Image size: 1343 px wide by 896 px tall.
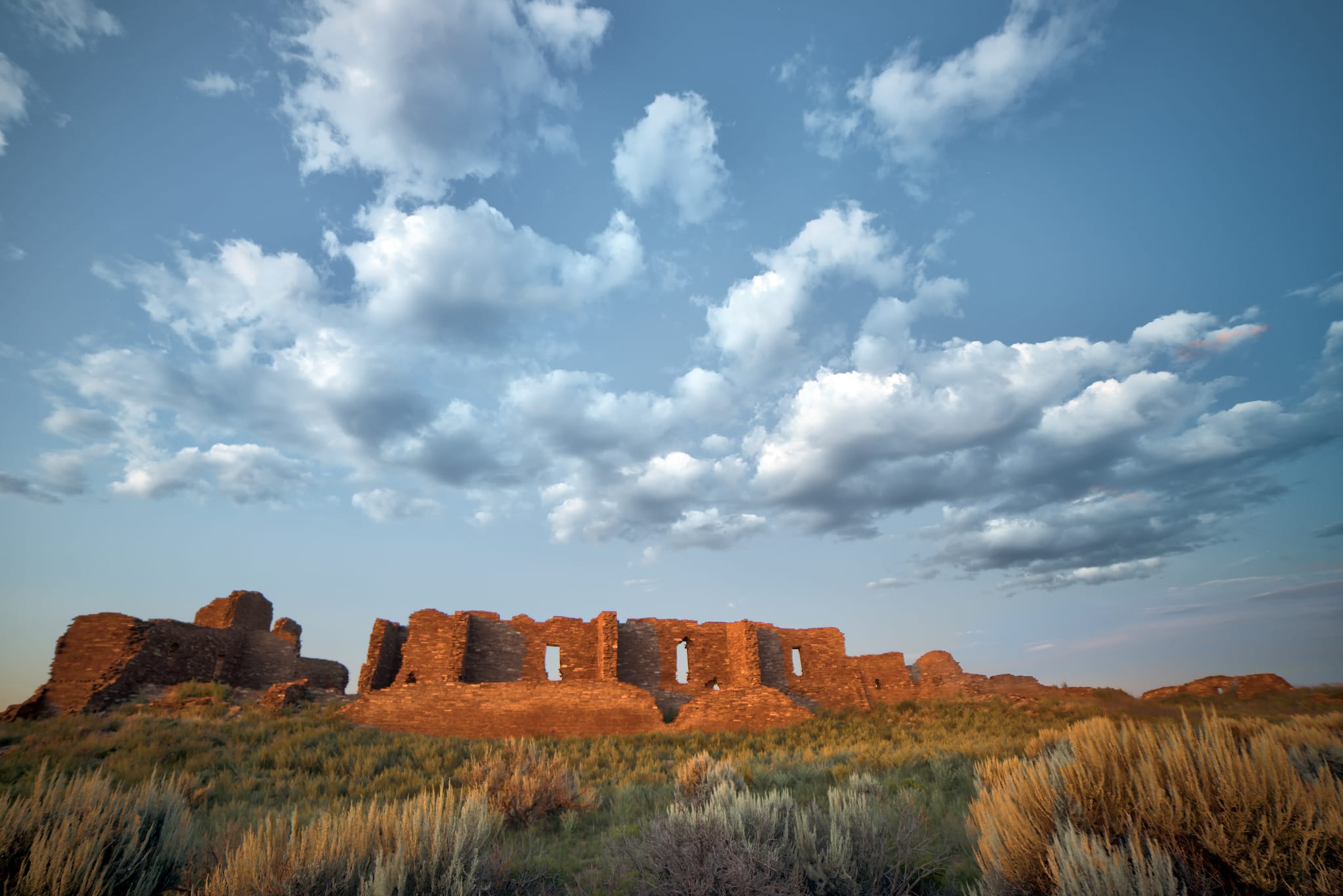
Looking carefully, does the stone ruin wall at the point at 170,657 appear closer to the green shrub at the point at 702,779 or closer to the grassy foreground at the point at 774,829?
the grassy foreground at the point at 774,829

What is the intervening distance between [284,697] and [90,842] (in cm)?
1670

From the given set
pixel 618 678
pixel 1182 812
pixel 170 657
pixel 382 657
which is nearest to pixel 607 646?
pixel 618 678

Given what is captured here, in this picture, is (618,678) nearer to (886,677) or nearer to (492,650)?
(492,650)

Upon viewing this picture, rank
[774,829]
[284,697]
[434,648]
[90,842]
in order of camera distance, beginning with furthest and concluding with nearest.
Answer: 1. [434,648]
2. [284,697]
3. [774,829]
4. [90,842]

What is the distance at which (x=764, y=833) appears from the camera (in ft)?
14.5

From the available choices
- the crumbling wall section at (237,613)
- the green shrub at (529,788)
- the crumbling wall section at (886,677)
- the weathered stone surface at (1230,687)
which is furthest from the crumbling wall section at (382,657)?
the weathered stone surface at (1230,687)

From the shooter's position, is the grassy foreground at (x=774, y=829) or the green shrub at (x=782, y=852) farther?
the green shrub at (x=782, y=852)

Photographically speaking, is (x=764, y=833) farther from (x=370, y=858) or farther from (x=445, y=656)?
(x=445, y=656)

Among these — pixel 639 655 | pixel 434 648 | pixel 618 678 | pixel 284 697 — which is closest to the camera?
pixel 284 697

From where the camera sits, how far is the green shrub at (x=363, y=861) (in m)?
3.29

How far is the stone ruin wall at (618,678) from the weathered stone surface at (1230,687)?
4367 millimetres

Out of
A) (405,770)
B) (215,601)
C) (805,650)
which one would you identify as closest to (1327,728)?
(405,770)

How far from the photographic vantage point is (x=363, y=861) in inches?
145

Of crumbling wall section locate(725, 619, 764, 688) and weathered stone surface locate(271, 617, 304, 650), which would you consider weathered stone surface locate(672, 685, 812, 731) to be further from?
weathered stone surface locate(271, 617, 304, 650)
